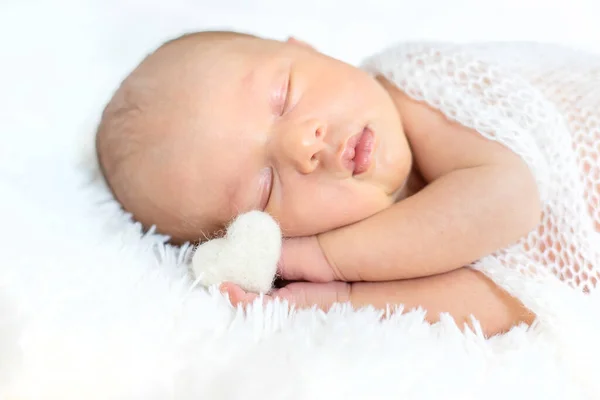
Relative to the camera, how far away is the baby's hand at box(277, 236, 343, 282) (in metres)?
0.99

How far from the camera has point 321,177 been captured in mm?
961

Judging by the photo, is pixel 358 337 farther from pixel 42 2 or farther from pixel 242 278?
pixel 42 2

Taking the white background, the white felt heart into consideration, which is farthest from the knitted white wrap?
the white background

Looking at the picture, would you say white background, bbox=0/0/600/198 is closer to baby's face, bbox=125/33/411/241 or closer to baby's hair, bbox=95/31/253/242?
baby's hair, bbox=95/31/253/242

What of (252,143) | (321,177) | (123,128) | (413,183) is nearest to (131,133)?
(123,128)

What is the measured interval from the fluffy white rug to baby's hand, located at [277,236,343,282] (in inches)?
5.3

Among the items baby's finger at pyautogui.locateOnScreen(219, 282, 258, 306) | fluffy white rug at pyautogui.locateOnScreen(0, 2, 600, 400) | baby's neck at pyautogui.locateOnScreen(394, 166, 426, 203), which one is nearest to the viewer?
fluffy white rug at pyautogui.locateOnScreen(0, 2, 600, 400)

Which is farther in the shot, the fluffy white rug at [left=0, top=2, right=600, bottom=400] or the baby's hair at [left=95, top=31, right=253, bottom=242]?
the baby's hair at [left=95, top=31, right=253, bottom=242]

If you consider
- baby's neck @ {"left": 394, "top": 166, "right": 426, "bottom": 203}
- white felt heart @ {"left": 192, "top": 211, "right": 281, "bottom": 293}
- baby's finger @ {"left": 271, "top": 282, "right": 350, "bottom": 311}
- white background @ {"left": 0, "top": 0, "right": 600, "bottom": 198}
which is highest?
white background @ {"left": 0, "top": 0, "right": 600, "bottom": 198}

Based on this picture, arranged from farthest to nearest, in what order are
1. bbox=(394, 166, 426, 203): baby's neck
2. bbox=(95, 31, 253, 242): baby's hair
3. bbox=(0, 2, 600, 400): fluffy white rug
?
bbox=(394, 166, 426, 203): baby's neck < bbox=(95, 31, 253, 242): baby's hair < bbox=(0, 2, 600, 400): fluffy white rug

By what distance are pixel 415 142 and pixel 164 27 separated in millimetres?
811

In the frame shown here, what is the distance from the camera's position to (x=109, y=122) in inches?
41.3

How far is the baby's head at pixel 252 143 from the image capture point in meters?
0.95

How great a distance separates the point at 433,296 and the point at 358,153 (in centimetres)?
25
